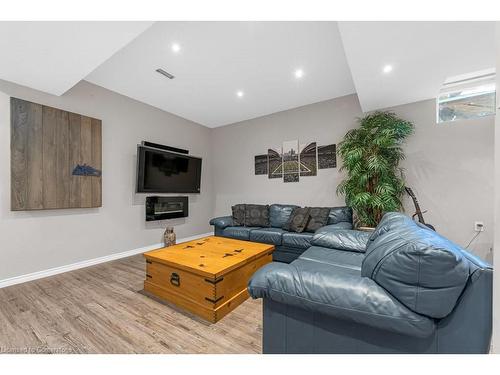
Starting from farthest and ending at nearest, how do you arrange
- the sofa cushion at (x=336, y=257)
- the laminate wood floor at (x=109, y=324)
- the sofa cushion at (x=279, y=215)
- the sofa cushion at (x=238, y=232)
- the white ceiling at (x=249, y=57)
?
the sofa cushion at (x=279, y=215)
the sofa cushion at (x=238, y=232)
the sofa cushion at (x=336, y=257)
the white ceiling at (x=249, y=57)
the laminate wood floor at (x=109, y=324)

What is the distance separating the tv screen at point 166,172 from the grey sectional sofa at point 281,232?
1.16m

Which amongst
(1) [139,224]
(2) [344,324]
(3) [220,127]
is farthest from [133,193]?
(2) [344,324]

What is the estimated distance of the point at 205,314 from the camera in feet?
5.73

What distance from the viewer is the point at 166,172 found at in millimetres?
4004

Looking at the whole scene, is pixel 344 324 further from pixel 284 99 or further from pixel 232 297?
pixel 284 99

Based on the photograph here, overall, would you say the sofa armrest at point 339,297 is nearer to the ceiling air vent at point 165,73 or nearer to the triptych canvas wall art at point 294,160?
the ceiling air vent at point 165,73

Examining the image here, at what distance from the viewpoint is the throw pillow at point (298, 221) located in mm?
3244

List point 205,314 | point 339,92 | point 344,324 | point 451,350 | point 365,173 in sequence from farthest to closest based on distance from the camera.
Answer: point 339,92
point 365,173
point 205,314
point 344,324
point 451,350

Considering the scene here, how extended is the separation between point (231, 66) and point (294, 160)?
6.84 feet

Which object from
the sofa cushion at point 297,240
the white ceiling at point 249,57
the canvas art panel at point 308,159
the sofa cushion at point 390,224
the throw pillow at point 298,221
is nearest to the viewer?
the sofa cushion at point 390,224

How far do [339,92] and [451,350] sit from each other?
3.53 m

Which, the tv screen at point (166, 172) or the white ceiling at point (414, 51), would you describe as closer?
the white ceiling at point (414, 51)

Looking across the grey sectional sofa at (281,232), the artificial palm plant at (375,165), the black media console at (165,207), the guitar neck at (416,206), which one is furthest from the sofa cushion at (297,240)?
the black media console at (165,207)
